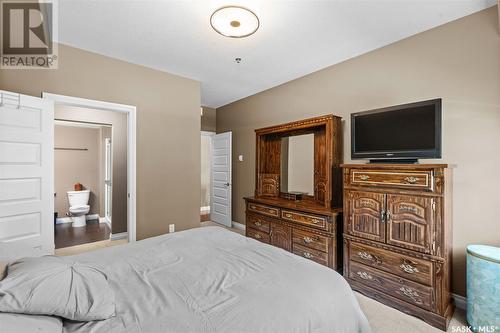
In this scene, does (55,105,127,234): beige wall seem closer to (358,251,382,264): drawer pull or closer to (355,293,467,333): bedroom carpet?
(358,251,382,264): drawer pull

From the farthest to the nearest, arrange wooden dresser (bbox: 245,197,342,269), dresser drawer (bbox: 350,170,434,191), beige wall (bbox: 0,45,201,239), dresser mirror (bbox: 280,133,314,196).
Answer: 1. dresser mirror (bbox: 280,133,314,196)
2. beige wall (bbox: 0,45,201,239)
3. wooden dresser (bbox: 245,197,342,269)
4. dresser drawer (bbox: 350,170,434,191)

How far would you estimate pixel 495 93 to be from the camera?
83.7 inches

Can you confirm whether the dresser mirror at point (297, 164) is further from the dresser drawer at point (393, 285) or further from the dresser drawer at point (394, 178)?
the dresser drawer at point (393, 285)

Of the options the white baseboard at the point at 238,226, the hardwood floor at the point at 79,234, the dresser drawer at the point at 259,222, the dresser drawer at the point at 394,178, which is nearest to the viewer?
the dresser drawer at the point at 394,178

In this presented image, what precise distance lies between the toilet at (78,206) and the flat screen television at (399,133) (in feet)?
17.2

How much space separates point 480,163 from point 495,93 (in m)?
0.62

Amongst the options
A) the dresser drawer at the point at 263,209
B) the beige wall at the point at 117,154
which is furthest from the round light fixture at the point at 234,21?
the beige wall at the point at 117,154

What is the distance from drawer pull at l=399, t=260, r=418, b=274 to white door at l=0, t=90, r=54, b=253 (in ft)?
11.6

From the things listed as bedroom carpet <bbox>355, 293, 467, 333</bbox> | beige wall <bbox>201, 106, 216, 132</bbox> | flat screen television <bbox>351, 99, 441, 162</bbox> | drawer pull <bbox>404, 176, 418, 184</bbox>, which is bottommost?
bedroom carpet <bbox>355, 293, 467, 333</bbox>

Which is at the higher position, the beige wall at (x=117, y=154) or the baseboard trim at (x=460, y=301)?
the beige wall at (x=117, y=154)

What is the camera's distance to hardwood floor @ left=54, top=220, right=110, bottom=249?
13.2 ft

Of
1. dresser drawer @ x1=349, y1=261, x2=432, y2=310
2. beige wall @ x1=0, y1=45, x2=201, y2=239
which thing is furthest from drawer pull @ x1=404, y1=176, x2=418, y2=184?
beige wall @ x1=0, y1=45, x2=201, y2=239

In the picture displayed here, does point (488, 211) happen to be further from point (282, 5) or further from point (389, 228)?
point (282, 5)

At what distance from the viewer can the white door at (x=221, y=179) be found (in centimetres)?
511
